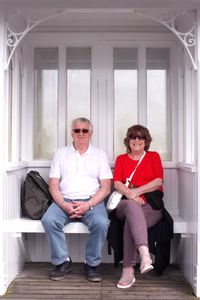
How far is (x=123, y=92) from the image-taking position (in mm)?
4805

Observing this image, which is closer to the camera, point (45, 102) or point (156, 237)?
point (156, 237)

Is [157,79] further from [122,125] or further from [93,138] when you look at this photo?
[93,138]

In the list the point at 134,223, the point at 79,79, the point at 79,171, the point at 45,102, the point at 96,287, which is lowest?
the point at 96,287

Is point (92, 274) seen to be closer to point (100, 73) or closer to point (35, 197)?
point (35, 197)

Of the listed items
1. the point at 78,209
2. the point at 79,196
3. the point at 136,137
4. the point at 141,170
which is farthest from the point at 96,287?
the point at 136,137

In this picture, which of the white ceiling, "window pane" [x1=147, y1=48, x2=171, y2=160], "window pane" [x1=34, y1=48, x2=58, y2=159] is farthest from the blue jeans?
the white ceiling

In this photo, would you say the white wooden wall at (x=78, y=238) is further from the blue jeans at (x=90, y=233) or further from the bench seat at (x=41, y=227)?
the blue jeans at (x=90, y=233)

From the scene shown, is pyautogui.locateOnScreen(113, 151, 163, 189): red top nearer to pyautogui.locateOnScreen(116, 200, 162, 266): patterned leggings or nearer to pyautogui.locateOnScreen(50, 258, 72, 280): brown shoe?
pyautogui.locateOnScreen(116, 200, 162, 266): patterned leggings

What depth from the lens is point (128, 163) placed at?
169 inches

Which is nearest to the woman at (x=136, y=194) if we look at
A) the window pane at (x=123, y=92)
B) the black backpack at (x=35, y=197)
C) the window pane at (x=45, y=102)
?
the window pane at (x=123, y=92)

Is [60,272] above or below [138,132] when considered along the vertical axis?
below

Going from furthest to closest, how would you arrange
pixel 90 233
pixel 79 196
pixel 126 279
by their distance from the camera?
pixel 79 196
pixel 90 233
pixel 126 279

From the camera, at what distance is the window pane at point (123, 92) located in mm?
4797

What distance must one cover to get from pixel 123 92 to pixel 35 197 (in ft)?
4.83
